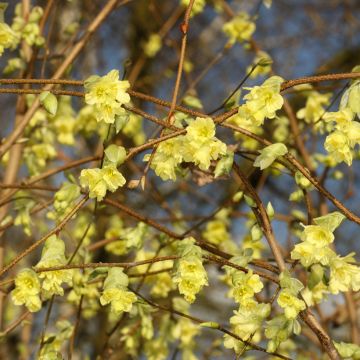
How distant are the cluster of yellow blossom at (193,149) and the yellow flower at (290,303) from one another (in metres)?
0.31

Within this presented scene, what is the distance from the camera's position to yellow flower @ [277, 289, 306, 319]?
1366 millimetres

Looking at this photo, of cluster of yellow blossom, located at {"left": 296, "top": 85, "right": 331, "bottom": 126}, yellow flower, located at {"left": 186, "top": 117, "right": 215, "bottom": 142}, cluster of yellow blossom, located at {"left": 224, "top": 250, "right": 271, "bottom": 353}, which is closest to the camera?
yellow flower, located at {"left": 186, "top": 117, "right": 215, "bottom": 142}

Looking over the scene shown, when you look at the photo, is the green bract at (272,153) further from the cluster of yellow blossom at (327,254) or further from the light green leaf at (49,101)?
the light green leaf at (49,101)

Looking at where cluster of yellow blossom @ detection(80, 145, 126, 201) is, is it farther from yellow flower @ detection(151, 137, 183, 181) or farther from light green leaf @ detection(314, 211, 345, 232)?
light green leaf @ detection(314, 211, 345, 232)

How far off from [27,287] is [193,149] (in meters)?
0.47

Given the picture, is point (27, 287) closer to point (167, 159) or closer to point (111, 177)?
point (111, 177)

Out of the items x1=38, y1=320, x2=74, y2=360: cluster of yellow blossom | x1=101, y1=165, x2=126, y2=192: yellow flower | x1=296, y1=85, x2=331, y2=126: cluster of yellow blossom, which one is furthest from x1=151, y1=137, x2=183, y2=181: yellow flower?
x1=296, y1=85, x2=331, y2=126: cluster of yellow blossom

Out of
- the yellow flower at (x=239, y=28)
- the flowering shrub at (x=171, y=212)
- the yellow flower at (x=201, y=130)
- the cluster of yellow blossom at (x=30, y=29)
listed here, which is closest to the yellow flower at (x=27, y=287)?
the flowering shrub at (x=171, y=212)

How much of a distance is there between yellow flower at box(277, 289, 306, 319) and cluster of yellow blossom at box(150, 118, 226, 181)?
31 centimetres

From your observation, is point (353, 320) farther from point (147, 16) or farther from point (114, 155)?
point (147, 16)

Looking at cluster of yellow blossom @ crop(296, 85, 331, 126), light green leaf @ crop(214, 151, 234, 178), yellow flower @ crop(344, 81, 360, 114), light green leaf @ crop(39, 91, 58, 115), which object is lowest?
light green leaf @ crop(214, 151, 234, 178)

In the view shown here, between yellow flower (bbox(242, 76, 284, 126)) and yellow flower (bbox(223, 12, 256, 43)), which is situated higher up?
yellow flower (bbox(223, 12, 256, 43))

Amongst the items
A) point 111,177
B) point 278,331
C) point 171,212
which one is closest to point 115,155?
point 111,177

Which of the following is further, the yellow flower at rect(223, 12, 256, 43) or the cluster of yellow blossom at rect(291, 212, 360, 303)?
the yellow flower at rect(223, 12, 256, 43)
